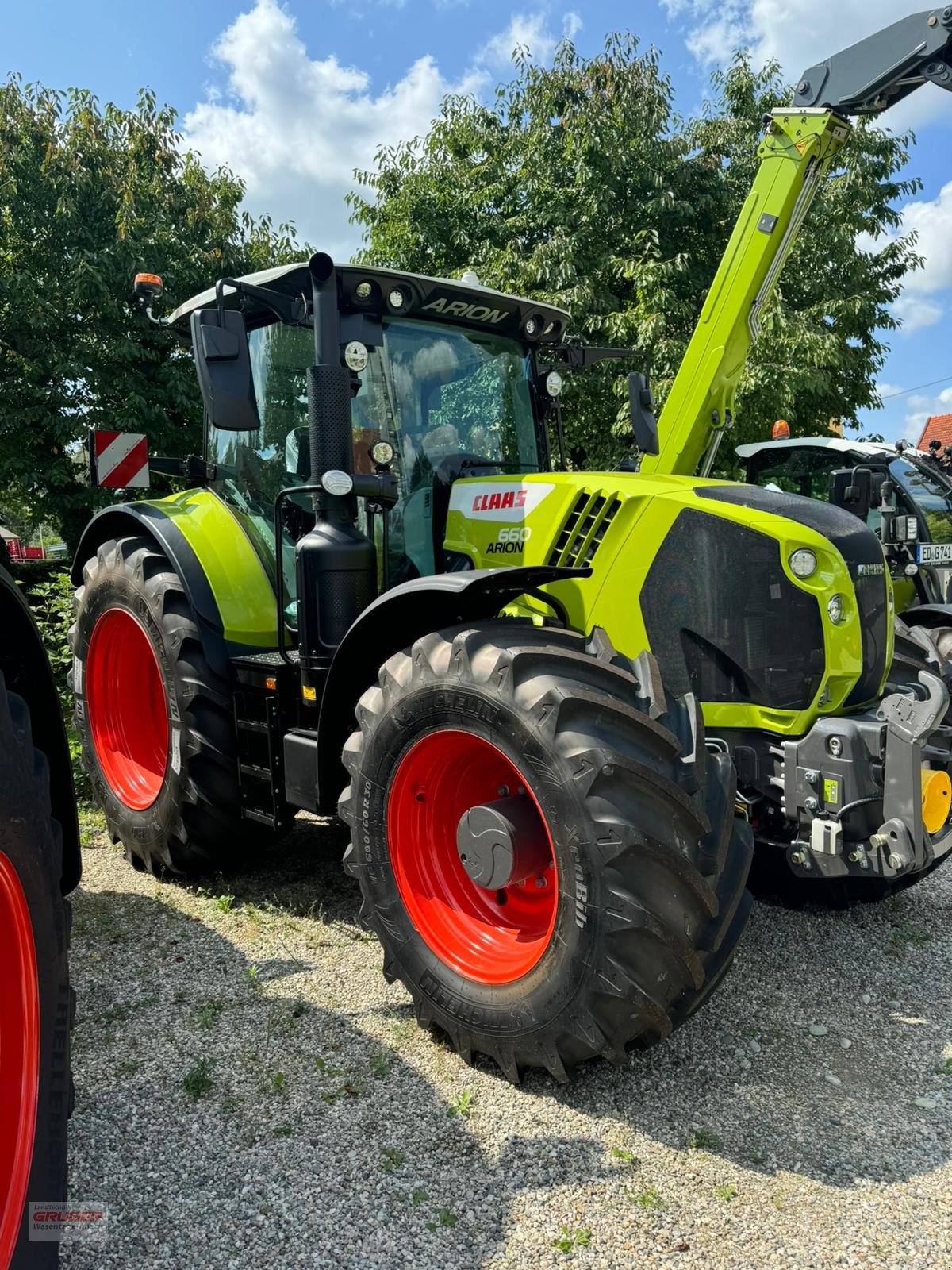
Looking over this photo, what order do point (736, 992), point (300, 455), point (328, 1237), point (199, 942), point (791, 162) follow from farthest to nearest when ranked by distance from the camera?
point (791, 162)
point (300, 455)
point (199, 942)
point (736, 992)
point (328, 1237)

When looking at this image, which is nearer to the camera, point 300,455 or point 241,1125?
point 241,1125

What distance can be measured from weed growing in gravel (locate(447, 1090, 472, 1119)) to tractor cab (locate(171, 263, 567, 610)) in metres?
1.86

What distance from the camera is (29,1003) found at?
5.97 feet

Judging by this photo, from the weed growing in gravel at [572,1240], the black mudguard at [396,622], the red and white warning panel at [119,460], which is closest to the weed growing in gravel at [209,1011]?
the black mudguard at [396,622]

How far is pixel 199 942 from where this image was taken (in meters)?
3.67

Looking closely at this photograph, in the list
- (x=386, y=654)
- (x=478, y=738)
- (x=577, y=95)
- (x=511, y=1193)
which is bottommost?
(x=511, y=1193)

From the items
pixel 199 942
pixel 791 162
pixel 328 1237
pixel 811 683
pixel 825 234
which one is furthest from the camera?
pixel 825 234

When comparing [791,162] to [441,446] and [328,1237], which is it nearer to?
[441,446]

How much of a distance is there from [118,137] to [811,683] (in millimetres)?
12939

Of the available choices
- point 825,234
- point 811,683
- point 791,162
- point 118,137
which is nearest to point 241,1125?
point 811,683

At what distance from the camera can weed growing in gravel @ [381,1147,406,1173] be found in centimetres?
238

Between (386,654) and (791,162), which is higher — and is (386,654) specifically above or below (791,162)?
below

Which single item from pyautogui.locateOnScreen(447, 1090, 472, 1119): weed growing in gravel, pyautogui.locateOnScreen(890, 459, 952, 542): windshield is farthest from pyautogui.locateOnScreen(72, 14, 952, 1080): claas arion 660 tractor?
pyautogui.locateOnScreen(890, 459, 952, 542): windshield

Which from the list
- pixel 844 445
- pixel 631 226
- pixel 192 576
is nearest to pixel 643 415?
pixel 192 576
